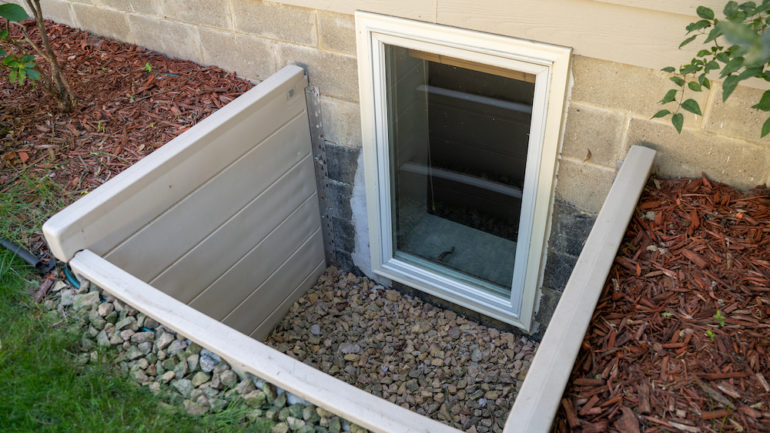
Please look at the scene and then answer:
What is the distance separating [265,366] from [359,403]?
0.37 m

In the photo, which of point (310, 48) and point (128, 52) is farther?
point (128, 52)

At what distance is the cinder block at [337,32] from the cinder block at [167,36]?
97 centimetres

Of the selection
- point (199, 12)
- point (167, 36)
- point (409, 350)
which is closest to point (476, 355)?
point (409, 350)

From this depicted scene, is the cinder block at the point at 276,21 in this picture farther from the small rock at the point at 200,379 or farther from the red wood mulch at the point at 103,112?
the small rock at the point at 200,379

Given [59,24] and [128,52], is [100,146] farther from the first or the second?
[59,24]

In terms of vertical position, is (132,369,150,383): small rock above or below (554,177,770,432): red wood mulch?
below

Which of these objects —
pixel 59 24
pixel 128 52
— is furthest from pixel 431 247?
pixel 59 24

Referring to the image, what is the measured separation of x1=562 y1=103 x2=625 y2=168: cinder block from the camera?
2.75m

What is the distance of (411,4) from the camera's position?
9.47 feet

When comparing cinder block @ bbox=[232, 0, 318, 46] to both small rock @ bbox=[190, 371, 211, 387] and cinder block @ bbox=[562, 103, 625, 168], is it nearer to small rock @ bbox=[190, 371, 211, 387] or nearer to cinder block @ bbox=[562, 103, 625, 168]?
cinder block @ bbox=[562, 103, 625, 168]

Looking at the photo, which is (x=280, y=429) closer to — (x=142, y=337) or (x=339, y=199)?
(x=142, y=337)

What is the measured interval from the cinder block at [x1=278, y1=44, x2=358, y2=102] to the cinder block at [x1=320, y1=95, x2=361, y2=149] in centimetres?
4

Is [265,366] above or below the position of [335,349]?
above

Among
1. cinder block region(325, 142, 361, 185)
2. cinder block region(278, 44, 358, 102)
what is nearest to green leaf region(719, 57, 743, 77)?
cinder block region(278, 44, 358, 102)
